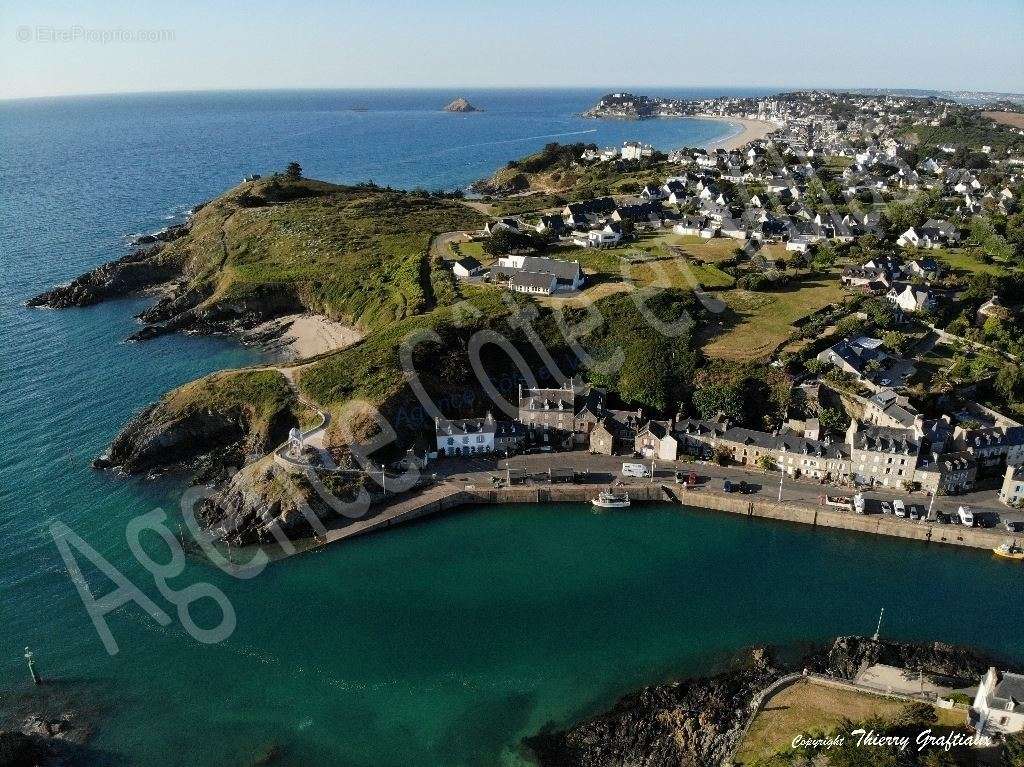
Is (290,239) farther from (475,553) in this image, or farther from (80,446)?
(475,553)

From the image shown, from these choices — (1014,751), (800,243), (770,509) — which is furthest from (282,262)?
(1014,751)

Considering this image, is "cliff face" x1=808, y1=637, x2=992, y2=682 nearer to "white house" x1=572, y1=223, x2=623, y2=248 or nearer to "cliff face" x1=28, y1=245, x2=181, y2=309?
"white house" x1=572, y1=223, x2=623, y2=248

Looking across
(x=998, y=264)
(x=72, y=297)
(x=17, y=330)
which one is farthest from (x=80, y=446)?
(x=998, y=264)

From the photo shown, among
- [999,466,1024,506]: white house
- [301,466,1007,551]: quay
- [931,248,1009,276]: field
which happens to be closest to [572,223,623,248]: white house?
[931,248,1009,276]: field
